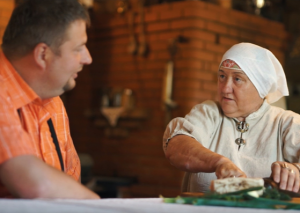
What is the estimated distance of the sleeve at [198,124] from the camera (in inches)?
69.2

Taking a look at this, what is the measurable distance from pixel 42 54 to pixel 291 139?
104 cm

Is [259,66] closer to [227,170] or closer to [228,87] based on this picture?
[228,87]

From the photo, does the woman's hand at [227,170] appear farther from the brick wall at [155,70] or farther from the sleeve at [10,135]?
the brick wall at [155,70]

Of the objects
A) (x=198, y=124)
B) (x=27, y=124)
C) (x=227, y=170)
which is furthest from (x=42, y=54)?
(x=198, y=124)

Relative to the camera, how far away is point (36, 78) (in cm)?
123

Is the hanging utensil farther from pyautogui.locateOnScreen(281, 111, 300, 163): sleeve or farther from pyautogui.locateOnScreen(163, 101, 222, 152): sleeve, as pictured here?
pyautogui.locateOnScreen(281, 111, 300, 163): sleeve

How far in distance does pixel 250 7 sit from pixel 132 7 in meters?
1.15

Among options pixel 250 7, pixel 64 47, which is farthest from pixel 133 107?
pixel 64 47

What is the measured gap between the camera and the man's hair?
1198mm

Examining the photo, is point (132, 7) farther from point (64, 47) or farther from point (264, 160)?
point (64, 47)

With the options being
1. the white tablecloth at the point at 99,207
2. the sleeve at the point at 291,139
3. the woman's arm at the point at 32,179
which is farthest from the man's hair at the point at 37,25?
the sleeve at the point at 291,139

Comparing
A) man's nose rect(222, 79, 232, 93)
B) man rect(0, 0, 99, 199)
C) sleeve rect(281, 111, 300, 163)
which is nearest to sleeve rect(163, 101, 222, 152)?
man's nose rect(222, 79, 232, 93)

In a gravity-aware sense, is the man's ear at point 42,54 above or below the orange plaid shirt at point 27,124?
above

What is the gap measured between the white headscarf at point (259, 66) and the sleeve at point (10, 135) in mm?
962
